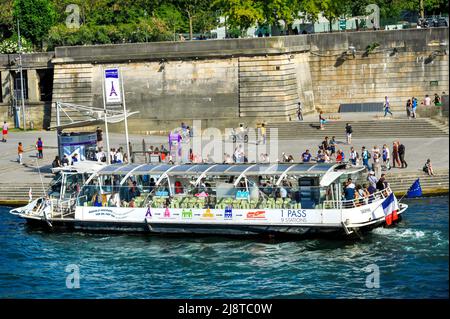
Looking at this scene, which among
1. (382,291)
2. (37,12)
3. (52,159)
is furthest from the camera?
(37,12)

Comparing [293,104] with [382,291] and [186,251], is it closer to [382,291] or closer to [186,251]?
[186,251]

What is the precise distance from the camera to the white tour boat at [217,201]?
1255 inches

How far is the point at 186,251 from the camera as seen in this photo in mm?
31203

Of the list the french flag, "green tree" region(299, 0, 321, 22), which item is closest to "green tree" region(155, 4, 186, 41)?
"green tree" region(299, 0, 321, 22)

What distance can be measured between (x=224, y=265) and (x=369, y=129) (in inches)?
835

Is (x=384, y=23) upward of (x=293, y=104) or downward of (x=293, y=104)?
upward

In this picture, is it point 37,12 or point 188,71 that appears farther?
point 37,12

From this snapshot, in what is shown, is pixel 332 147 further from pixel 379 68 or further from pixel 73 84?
pixel 73 84

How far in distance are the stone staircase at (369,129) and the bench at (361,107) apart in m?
5.09

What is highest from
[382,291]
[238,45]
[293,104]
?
[238,45]

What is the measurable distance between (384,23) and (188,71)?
600 inches

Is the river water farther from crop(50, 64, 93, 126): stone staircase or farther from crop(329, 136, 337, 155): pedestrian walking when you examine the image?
crop(50, 64, 93, 126): stone staircase

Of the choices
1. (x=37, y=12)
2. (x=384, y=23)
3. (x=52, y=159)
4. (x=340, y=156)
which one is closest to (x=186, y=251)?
(x=340, y=156)

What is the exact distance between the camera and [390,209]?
3194 centimetres
